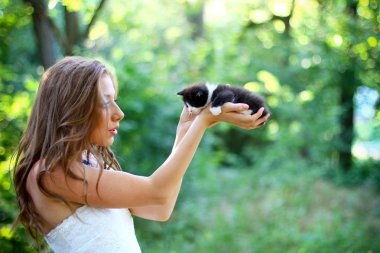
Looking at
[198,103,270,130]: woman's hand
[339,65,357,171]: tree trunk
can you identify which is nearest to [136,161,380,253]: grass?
[339,65,357,171]: tree trunk

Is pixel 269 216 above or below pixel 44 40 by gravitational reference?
below

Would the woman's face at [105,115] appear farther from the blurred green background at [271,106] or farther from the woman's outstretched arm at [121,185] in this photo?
the blurred green background at [271,106]

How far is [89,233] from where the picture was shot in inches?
64.1

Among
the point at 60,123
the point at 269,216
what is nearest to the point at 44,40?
the point at 60,123

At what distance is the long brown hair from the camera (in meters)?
1.60

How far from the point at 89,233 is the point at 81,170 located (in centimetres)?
21

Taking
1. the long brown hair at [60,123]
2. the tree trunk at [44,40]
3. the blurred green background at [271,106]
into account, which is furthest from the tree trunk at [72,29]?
the long brown hair at [60,123]

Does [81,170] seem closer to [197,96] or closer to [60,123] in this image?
[60,123]

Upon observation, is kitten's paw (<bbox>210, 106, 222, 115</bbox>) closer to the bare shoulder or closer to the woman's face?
the woman's face

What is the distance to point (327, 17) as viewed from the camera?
5668 mm

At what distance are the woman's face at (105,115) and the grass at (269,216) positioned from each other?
4.50 m

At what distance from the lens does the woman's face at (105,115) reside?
5.53 ft

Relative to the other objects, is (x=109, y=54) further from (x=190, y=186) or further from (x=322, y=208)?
(x=322, y=208)

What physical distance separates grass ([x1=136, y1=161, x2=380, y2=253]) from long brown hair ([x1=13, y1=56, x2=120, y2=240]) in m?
4.56
